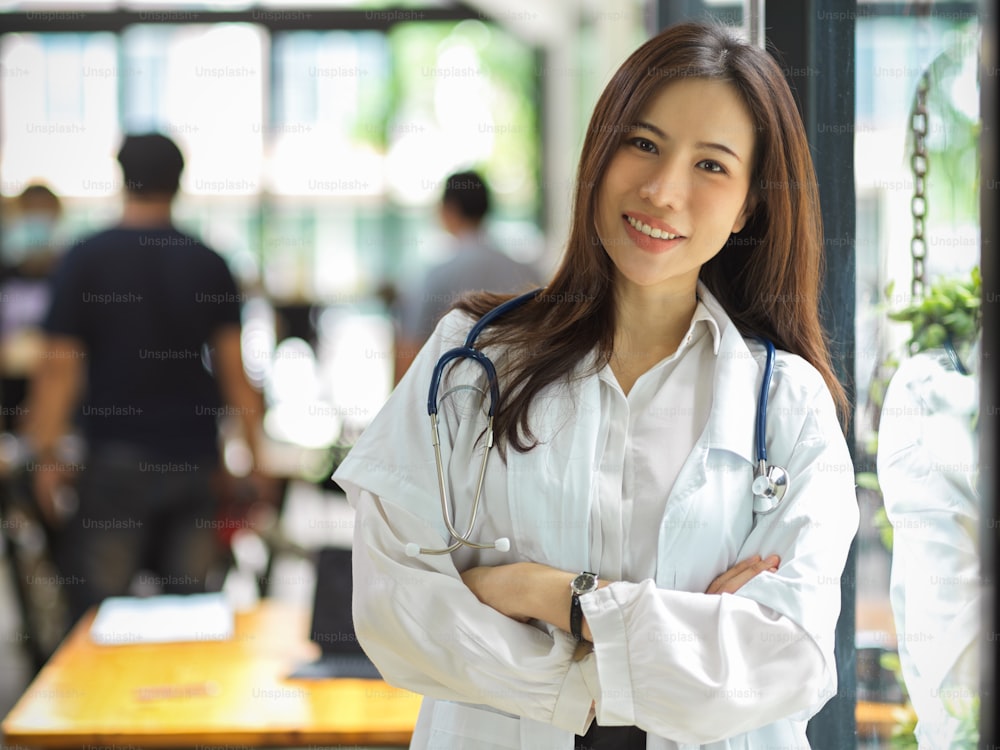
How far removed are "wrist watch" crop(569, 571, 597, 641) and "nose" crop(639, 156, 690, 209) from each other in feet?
1.56

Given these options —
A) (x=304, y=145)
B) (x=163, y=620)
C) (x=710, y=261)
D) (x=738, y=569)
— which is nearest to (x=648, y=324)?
(x=710, y=261)

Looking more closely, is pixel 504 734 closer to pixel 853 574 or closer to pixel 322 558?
pixel 853 574

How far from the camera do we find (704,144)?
4.83 feet

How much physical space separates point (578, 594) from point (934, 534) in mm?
626

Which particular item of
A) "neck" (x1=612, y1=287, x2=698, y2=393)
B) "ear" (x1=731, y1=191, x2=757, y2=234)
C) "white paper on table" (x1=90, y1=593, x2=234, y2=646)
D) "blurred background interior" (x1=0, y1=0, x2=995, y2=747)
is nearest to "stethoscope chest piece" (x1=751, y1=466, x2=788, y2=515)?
"neck" (x1=612, y1=287, x2=698, y2=393)

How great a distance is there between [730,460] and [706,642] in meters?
0.25


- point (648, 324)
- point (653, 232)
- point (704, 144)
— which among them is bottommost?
point (648, 324)

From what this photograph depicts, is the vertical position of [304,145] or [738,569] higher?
[304,145]

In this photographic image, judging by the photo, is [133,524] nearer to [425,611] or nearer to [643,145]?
[425,611]

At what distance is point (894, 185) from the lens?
178cm

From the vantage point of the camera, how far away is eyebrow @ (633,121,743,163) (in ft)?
Result: 4.83

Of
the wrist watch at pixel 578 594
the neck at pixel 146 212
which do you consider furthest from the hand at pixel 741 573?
the neck at pixel 146 212

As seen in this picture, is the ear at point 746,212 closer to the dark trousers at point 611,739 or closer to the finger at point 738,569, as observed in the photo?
the finger at point 738,569

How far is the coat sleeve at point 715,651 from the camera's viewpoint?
4.41ft
